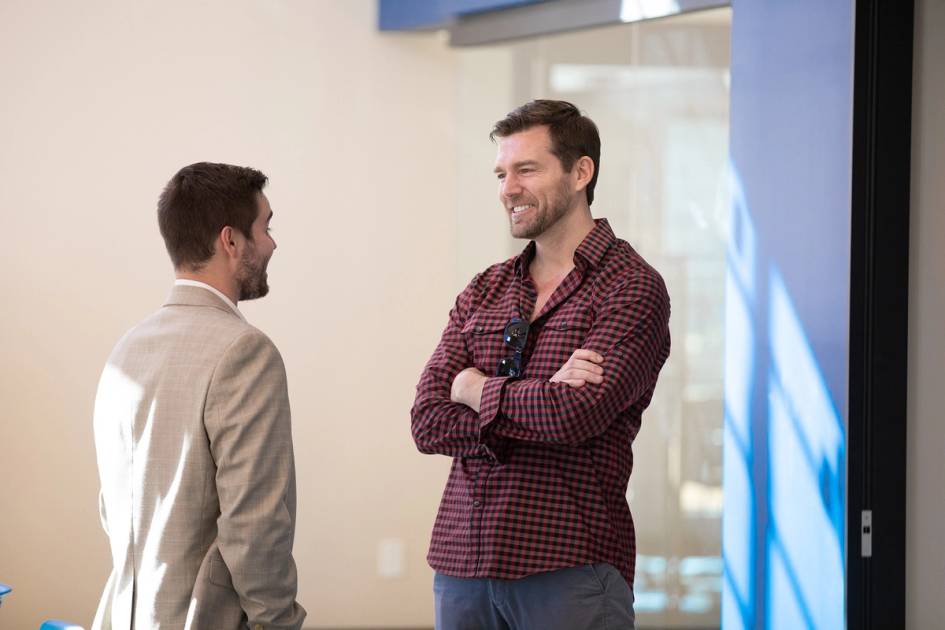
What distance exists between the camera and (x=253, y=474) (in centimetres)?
189

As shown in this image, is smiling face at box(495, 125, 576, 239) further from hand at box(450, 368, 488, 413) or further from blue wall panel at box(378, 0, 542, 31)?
blue wall panel at box(378, 0, 542, 31)

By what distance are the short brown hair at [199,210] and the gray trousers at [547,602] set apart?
857 mm

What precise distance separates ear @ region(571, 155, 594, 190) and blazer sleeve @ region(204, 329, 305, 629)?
0.86 metres

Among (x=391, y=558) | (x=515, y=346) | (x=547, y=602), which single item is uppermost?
(x=515, y=346)

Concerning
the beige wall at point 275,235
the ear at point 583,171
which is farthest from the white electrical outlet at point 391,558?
the ear at point 583,171

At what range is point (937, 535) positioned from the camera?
2.98 m

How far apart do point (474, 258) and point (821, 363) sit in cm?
203

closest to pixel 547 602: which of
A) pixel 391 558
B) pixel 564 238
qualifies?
pixel 564 238

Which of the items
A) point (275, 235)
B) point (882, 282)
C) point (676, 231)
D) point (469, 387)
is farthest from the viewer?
point (275, 235)

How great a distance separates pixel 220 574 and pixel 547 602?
634 millimetres

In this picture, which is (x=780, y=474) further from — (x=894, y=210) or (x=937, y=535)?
(x=894, y=210)

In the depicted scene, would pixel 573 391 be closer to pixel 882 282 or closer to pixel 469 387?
pixel 469 387

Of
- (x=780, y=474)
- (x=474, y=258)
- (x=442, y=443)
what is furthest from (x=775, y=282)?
(x=474, y=258)

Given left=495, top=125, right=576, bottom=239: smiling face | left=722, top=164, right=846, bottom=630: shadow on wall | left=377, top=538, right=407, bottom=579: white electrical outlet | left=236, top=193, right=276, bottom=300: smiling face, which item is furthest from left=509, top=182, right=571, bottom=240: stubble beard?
left=377, top=538, right=407, bottom=579: white electrical outlet
